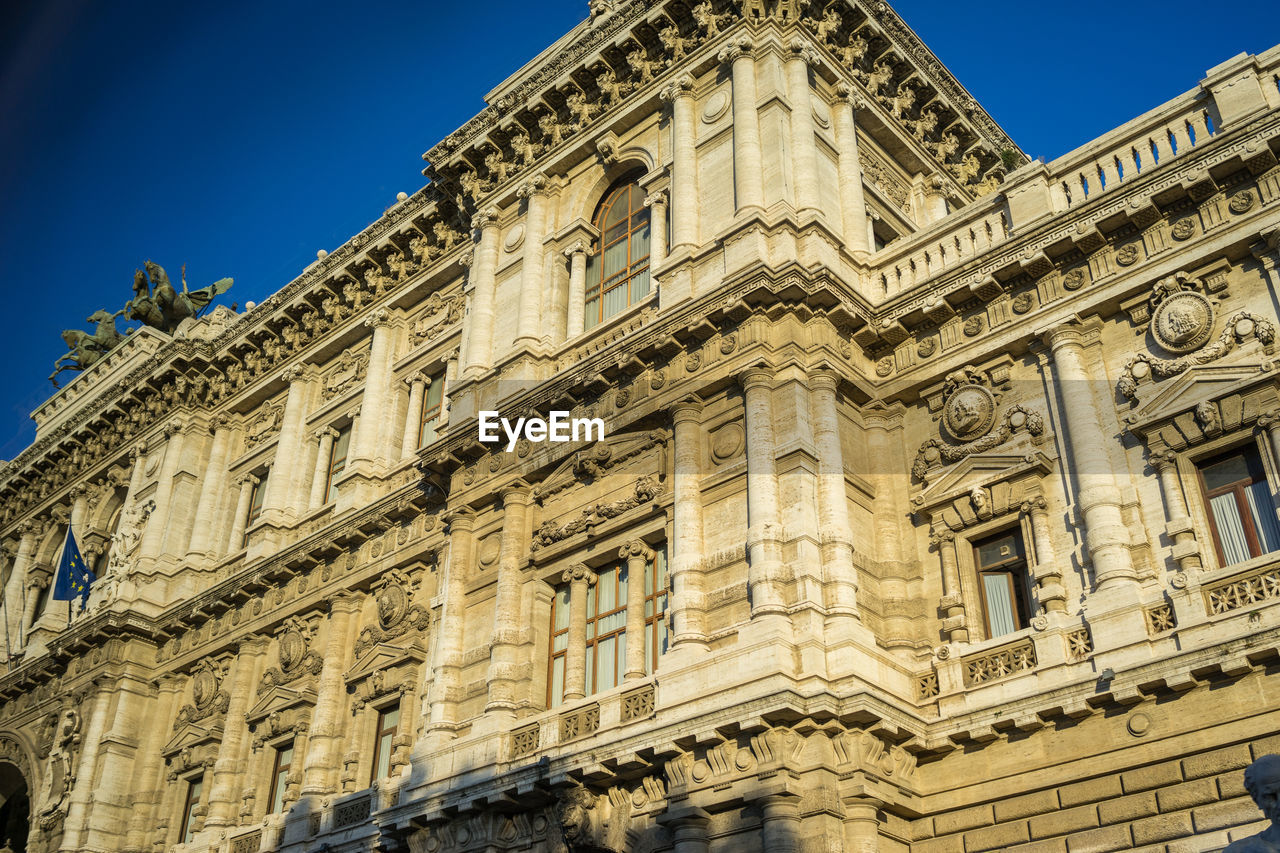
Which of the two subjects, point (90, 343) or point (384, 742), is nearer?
point (384, 742)

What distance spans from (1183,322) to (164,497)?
22.7 metres

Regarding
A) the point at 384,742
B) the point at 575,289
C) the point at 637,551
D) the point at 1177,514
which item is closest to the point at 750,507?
the point at 637,551

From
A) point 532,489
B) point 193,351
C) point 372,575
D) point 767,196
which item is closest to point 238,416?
point 193,351

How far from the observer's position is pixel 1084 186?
16594 mm

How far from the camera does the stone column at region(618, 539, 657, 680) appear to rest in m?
16.0

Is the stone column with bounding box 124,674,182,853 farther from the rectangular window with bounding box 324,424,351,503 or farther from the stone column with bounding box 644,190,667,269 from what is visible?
the stone column with bounding box 644,190,667,269

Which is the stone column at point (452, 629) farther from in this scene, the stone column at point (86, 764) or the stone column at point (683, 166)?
the stone column at point (86, 764)

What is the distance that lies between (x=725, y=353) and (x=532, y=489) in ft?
A: 12.8

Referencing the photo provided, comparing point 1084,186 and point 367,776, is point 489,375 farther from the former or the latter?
point 1084,186

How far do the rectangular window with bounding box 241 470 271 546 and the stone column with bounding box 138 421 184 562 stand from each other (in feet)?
6.73

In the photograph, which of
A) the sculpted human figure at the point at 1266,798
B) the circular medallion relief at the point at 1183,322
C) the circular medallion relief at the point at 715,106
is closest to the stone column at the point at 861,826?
the sculpted human figure at the point at 1266,798

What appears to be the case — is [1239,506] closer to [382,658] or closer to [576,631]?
[576,631]

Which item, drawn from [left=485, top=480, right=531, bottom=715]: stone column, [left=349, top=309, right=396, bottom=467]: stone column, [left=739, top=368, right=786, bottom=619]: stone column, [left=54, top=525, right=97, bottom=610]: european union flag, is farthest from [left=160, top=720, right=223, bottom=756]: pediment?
[left=739, top=368, right=786, bottom=619]: stone column

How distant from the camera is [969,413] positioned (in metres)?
16.0
